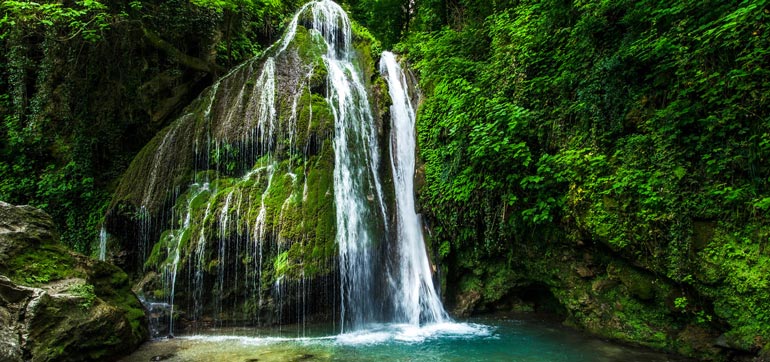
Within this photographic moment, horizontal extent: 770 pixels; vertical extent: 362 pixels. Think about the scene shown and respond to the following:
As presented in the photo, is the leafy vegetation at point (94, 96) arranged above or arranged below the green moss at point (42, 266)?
above

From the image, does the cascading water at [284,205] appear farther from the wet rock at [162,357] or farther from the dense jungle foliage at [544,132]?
the wet rock at [162,357]

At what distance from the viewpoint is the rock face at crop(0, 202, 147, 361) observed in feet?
14.5

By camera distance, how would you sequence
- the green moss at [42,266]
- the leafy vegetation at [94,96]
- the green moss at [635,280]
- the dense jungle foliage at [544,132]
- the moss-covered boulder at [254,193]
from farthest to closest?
the leafy vegetation at [94,96] → the moss-covered boulder at [254,193] → the green moss at [635,280] → the green moss at [42,266] → the dense jungle foliage at [544,132]

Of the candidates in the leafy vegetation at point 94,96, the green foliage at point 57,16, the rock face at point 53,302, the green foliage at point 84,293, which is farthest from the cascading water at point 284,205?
the green foliage at point 57,16

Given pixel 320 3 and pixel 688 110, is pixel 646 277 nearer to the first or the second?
pixel 688 110

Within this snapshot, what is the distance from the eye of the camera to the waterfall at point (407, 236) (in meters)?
7.23

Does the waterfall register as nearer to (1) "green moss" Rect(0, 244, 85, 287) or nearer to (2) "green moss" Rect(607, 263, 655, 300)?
(2) "green moss" Rect(607, 263, 655, 300)

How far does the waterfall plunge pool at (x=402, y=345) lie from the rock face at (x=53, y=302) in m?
0.50

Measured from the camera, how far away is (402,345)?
5.66 m

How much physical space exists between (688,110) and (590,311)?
3.31 metres

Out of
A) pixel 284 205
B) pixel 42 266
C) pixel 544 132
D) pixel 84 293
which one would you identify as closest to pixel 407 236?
pixel 284 205

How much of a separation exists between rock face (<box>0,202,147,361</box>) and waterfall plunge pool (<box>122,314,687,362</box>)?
0.50 metres

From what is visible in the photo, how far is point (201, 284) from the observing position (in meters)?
6.77

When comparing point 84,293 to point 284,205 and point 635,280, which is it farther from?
point 635,280
